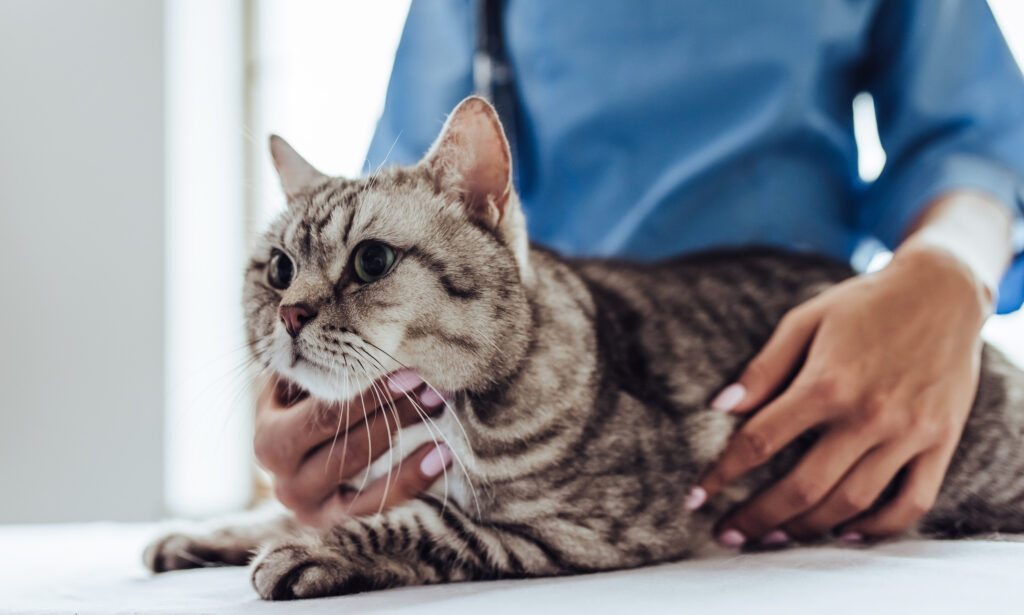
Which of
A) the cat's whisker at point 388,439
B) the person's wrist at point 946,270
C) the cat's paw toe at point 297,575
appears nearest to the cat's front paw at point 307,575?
the cat's paw toe at point 297,575

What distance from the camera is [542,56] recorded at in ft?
5.12

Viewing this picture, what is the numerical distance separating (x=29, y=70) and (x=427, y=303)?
246cm

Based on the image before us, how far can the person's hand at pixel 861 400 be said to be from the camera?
1.05 meters

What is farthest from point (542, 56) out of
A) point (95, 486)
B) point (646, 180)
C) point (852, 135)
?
point (95, 486)

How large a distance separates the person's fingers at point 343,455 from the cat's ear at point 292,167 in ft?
1.22

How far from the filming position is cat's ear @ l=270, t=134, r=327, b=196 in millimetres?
1192

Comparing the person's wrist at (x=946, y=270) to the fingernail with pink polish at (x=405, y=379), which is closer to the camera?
the fingernail with pink polish at (x=405, y=379)

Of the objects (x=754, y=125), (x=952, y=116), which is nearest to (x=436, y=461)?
(x=754, y=125)

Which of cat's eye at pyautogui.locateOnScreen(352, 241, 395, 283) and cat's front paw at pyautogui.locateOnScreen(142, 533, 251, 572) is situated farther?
cat's front paw at pyautogui.locateOnScreen(142, 533, 251, 572)

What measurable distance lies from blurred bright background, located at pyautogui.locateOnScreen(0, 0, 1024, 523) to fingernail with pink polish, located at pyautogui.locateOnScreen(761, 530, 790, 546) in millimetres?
1834

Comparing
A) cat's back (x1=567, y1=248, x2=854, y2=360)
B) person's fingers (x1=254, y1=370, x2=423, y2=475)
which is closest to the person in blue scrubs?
cat's back (x1=567, y1=248, x2=854, y2=360)

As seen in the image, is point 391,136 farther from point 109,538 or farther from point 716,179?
point 109,538

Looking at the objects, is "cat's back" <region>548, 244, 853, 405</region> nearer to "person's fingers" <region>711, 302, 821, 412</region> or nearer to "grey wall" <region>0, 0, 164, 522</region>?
"person's fingers" <region>711, 302, 821, 412</region>

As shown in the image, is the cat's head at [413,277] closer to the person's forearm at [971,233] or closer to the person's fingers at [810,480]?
the person's fingers at [810,480]
